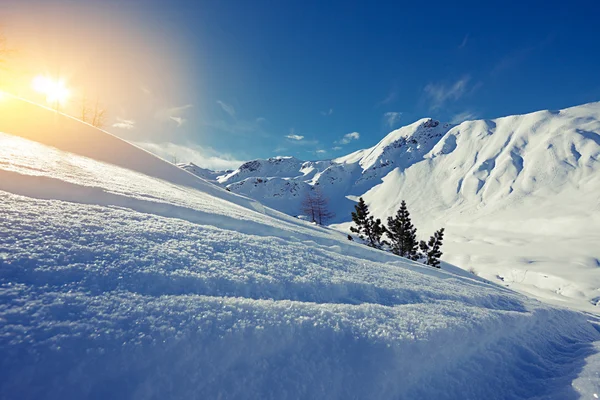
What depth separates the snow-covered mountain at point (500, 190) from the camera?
34.4 metres

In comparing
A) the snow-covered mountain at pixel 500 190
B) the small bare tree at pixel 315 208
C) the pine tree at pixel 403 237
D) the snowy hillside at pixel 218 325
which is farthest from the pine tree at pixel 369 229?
the snowy hillside at pixel 218 325

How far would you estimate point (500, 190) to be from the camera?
241 ft

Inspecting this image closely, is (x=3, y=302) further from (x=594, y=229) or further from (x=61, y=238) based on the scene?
(x=594, y=229)

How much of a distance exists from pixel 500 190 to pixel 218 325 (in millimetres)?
92789

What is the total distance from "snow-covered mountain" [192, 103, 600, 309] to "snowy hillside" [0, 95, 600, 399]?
70.6ft

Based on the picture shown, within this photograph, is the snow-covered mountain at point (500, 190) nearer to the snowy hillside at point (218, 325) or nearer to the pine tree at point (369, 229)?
the pine tree at point (369, 229)

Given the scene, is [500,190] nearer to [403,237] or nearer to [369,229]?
[403,237]

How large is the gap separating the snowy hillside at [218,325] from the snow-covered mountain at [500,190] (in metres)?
21.5

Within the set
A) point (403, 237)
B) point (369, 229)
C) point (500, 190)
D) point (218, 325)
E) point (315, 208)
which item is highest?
point (500, 190)

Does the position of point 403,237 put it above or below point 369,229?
below

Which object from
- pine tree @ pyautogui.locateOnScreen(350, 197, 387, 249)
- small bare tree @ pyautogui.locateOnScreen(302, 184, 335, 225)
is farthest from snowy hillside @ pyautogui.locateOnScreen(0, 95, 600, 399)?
small bare tree @ pyautogui.locateOnScreen(302, 184, 335, 225)

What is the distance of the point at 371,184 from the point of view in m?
112

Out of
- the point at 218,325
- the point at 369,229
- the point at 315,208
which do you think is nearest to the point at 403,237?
the point at 369,229

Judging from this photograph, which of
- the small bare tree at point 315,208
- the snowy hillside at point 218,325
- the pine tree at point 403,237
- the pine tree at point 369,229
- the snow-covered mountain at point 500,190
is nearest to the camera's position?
the snowy hillside at point 218,325
